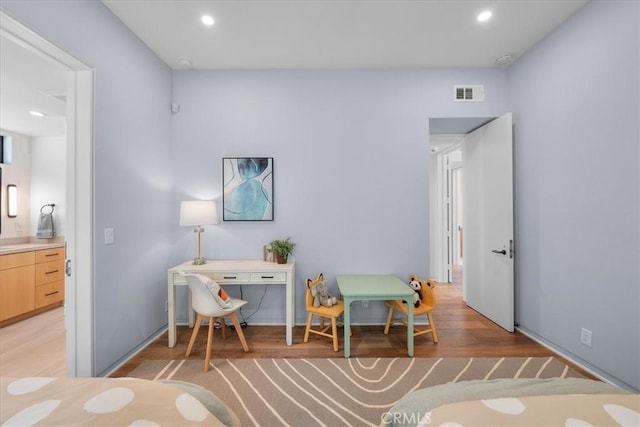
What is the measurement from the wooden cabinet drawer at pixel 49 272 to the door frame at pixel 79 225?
2244 millimetres

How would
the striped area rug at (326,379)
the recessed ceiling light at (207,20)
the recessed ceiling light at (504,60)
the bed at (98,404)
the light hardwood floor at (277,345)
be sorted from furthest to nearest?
the recessed ceiling light at (504,60) → the light hardwood floor at (277,345) → the recessed ceiling light at (207,20) → the striped area rug at (326,379) → the bed at (98,404)

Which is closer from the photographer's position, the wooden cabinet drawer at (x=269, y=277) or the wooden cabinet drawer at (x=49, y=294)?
the wooden cabinet drawer at (x=269, y=277)

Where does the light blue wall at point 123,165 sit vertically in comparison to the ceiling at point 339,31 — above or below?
below

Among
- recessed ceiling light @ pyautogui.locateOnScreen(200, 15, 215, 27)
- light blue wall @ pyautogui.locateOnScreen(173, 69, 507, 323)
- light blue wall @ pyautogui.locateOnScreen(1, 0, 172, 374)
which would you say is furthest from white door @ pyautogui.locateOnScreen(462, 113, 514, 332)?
light blue wall @ pyautogui.locateOnScreen(1, 0, 172, 374)

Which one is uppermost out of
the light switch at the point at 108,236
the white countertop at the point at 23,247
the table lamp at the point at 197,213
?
the table lamp at the point at 197,213

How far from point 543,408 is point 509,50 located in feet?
10.4

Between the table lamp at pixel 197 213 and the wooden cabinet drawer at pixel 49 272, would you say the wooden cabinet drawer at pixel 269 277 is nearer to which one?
the table lamp at pixel 197 213

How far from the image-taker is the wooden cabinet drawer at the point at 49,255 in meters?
3.47

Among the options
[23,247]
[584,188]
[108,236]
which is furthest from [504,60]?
[23,247]

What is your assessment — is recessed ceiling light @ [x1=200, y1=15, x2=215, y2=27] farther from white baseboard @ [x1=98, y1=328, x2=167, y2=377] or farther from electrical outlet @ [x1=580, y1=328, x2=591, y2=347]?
electrical outlet @ [x1=580, y1=328, x2=591, y2=347]

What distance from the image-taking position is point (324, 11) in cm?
220

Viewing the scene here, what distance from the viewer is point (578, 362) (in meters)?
2.22

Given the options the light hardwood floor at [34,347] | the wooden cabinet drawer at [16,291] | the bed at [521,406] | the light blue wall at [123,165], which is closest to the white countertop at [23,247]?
the wooden cabinet drawer at [16,291]

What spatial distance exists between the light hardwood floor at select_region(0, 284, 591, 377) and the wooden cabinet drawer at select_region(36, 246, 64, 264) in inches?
31.0
